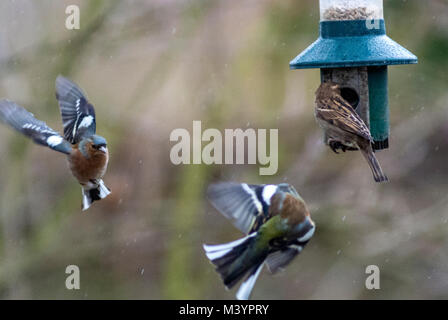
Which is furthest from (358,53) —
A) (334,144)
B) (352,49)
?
(334,144)

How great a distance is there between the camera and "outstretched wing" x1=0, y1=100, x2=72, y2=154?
347 centimetres

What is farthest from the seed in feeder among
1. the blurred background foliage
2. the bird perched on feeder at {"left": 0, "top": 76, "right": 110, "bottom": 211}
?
the blurred background foliage

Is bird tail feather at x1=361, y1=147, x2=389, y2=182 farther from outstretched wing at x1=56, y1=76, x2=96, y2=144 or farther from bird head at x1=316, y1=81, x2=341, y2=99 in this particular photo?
outstretched wing at x1=56, y1=76, x2=96, y2=144

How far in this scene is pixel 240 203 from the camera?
142 inches

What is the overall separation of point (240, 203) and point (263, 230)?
0.21 metres

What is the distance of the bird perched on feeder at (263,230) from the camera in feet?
11.9

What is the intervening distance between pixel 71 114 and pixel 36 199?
101 inches

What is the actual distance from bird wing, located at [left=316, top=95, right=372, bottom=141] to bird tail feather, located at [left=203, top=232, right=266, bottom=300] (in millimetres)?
821

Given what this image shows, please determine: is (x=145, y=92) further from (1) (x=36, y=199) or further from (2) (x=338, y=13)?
(2) (x=338, y=13)

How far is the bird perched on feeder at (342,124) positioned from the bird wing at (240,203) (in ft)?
2.29

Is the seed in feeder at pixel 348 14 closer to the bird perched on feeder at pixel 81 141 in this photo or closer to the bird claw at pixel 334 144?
the bird claw at pixel 334 144

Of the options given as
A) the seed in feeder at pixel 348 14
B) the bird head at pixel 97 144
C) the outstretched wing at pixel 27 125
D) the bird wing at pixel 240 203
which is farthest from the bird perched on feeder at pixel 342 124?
the outstretched wing at pixel 27 125

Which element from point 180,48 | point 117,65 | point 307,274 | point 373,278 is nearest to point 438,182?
point 373,278

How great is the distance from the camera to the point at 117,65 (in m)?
6.92
